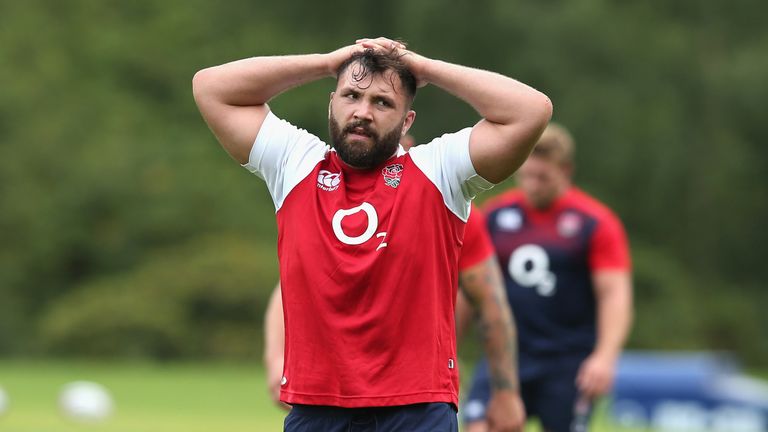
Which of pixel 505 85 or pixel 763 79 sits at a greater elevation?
pixel 763 79

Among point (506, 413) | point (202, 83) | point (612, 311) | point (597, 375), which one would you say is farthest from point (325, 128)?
point (202, 83)

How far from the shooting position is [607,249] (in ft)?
27.0

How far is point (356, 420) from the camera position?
4.70m

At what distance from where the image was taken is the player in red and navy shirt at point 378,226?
463cm

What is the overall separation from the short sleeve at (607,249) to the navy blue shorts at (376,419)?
363 cm

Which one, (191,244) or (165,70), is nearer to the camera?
(191,244)

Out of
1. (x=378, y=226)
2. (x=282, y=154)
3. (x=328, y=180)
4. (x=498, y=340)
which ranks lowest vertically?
(x=498, y=340)

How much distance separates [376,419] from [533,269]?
3710 mm

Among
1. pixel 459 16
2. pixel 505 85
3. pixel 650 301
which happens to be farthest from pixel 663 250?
pixel 505 85

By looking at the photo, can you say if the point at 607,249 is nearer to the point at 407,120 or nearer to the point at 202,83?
the point at 407,120

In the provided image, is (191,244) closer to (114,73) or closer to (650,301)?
(114,73)

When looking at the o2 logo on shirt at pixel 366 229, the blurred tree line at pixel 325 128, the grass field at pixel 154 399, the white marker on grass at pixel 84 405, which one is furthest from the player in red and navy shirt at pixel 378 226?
the blurred tree line at pixel 325 128

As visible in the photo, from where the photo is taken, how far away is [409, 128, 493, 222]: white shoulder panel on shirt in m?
4.74

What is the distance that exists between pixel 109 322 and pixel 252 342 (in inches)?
112
